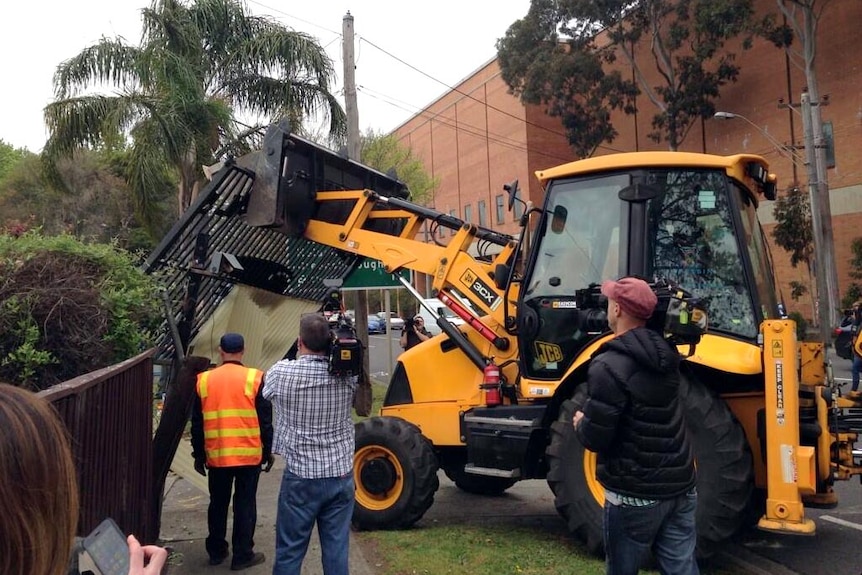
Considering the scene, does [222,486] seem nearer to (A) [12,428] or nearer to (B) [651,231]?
(B) [651,231]

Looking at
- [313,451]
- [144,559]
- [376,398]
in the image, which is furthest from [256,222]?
[376,398]

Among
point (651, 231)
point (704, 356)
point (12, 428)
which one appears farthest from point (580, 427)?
point (12, 428)

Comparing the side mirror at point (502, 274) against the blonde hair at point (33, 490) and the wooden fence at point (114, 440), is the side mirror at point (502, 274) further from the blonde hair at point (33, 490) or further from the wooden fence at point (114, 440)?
the blonde hair at point (33, 490)

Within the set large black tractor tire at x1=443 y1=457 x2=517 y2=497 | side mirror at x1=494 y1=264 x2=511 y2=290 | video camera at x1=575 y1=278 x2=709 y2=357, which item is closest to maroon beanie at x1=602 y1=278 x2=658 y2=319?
video camera at x1=575 y1=278 x2=709 y2=357

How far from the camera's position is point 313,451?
14.3 feet

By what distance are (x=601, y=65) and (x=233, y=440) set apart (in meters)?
31.1

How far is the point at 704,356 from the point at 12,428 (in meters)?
4.60

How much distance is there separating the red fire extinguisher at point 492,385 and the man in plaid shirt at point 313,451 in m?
1.98

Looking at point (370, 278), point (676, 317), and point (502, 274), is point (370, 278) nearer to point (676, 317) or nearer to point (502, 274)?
point (502, 274)

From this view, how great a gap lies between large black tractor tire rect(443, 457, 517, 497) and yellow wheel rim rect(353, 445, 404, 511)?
3.47ft

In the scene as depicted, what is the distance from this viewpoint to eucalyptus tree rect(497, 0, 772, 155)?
31.6 meters

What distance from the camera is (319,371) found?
174 inches

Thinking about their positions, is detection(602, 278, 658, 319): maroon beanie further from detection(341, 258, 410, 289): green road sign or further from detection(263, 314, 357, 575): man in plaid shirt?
detection(341, 258, 410, 289): green road sign

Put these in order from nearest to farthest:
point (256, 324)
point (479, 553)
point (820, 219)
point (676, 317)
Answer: point (676, 317) → point (479, 553) → point (256, 324) → point (820, 219)
